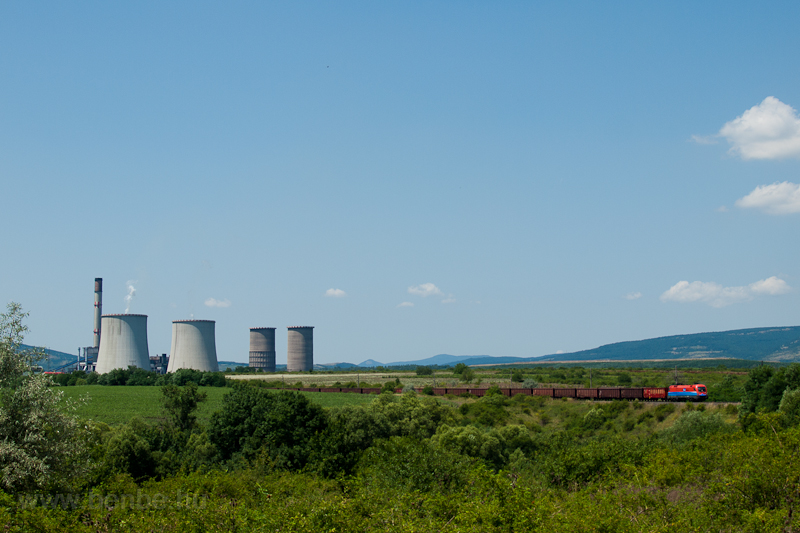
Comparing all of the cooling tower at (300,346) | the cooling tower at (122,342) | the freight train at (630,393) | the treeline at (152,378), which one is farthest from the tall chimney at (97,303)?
the freight train at (630,393)

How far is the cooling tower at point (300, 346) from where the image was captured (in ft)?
547

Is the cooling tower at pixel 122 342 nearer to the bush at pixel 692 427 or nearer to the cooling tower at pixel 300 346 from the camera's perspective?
the cooling tower at pixel 300 346

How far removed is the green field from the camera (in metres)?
71.4

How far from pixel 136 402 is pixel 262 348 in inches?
3337

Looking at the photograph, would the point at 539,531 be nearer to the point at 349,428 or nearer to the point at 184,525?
the point at 184,525

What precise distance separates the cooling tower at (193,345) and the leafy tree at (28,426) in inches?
3641

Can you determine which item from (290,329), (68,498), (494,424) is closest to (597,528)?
(68,498)

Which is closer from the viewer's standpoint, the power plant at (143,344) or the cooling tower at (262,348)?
the power plant at (143,344)

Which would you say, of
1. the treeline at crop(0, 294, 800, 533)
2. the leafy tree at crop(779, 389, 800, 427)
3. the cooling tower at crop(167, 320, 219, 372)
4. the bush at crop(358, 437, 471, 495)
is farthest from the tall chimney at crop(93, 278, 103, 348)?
the leafy tree at crop(779, 389, 800, 427)

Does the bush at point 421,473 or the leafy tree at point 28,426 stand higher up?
the leafy tree at point 28,426

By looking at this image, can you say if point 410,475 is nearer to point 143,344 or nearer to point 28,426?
point 28,426

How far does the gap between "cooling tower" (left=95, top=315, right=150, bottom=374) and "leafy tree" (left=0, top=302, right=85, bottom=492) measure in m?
92.2

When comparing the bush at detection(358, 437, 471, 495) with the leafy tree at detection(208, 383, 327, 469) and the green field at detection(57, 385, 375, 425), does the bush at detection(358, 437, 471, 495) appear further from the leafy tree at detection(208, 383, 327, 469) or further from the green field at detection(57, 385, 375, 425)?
the green field at detection(57, 385, 375, 425)

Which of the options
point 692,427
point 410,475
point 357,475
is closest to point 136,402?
point 357,475
